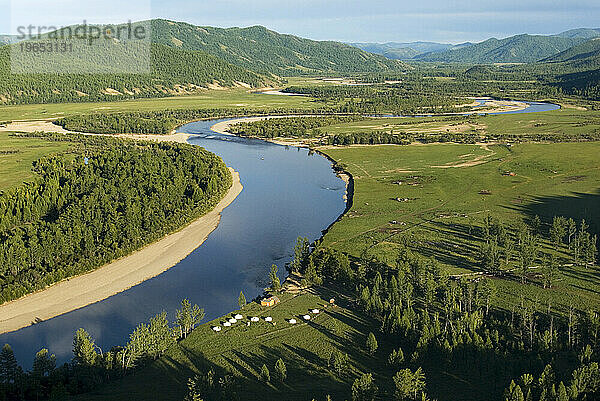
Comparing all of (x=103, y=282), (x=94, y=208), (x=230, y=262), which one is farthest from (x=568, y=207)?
(x=94, y=208)

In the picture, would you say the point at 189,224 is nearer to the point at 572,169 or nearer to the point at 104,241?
the point at 104,241

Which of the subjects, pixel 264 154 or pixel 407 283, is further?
pixel 264 154

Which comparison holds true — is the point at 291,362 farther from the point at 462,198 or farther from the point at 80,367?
the point at 462,198

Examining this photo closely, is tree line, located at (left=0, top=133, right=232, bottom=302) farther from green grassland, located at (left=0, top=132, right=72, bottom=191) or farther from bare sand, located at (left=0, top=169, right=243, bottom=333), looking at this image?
green grassland, located at (left=0, top=132, right=72, bottom=191)

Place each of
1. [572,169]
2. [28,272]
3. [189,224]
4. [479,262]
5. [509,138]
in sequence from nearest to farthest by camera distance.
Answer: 1. [28,272]
2. [479,262]
3. [189,224]
4. [572,169]
5. [509,138]

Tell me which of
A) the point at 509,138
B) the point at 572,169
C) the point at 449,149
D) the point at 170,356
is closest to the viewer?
the point at 170,356

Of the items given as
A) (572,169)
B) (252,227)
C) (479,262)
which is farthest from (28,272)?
(572,169)
